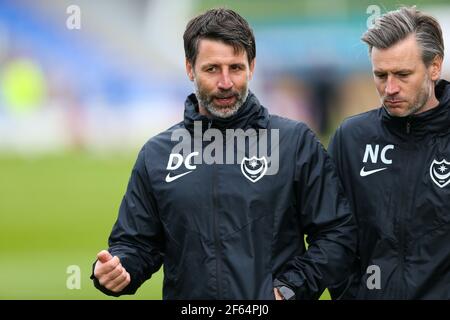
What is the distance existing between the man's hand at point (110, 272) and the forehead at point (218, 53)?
0.78 meters

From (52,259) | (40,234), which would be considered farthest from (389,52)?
(40,234)

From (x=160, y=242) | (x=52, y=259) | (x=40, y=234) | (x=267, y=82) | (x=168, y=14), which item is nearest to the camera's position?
(x=160, y=242)

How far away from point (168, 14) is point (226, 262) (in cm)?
2549

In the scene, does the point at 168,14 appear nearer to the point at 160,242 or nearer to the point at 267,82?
the point at 267,82

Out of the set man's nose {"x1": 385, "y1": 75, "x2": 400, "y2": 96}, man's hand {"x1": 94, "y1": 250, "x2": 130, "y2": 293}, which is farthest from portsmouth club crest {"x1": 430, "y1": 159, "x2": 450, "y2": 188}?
man's hand {"x1": 94, "y1": 250, "x2": 130, "y2": 293}

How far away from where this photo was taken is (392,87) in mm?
3346

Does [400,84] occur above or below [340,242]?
above

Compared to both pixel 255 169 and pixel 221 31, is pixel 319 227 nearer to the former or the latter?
pixel 255 169

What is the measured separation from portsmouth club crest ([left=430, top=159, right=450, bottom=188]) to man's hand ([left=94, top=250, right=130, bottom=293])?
3.77ft

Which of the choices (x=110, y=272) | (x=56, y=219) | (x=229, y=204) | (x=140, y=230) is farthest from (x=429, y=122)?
(x=56, y=219)

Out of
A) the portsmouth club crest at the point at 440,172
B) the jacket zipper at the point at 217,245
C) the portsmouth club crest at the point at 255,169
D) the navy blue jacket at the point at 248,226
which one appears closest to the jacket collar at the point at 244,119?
the navy blue jacket at the point at 248,226

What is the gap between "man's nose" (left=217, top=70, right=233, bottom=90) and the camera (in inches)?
130

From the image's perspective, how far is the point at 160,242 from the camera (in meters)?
3.43

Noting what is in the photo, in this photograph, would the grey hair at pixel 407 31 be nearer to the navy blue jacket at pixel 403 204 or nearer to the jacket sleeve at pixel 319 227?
the navy blue jacket at pixel 403 204
